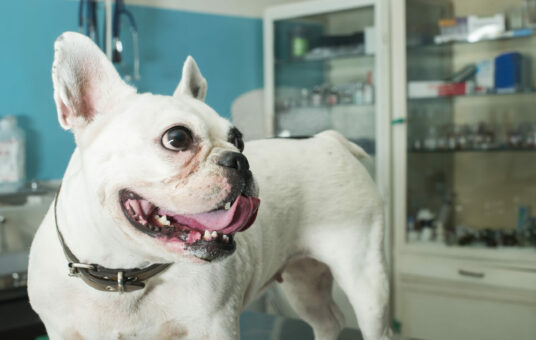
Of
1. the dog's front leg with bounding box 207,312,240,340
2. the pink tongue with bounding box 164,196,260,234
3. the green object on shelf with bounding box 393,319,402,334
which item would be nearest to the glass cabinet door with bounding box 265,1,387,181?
the green object on shelf with bounding box 393,319,402,334

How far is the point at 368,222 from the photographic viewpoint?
48.2 inches

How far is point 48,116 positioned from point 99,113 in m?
1.66

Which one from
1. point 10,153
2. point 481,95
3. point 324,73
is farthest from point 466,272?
point 10,153

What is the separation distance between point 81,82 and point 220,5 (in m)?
2.39

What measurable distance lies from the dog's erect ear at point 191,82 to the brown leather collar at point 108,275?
30 cm

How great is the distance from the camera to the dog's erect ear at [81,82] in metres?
0.79

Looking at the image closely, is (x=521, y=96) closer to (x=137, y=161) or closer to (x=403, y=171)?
(x=403, y=171)

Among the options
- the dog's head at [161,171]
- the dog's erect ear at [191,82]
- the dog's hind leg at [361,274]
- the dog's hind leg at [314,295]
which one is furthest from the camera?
the dog's hind leg at [314,295]

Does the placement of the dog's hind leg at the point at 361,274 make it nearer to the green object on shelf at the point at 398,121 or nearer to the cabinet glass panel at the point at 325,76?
the green object on shelf at the point at 398,121

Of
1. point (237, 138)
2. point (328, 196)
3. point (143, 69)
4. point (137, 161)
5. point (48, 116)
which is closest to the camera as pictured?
point (137, 161)

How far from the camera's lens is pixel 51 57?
235 cm

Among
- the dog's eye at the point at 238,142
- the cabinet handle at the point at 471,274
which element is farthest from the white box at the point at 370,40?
the dog's eye at the point at 238,142

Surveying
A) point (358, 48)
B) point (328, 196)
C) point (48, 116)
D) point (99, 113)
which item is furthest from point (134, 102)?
point (358, 48)

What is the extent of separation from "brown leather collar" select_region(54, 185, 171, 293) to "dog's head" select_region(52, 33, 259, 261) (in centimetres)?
8
